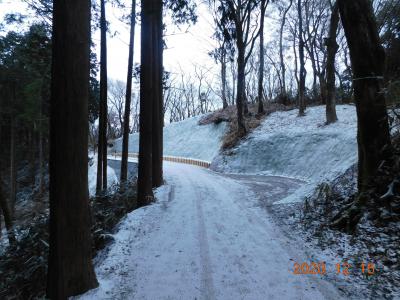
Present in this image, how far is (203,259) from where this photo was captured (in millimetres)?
4441

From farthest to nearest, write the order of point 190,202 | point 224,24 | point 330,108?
point 224,24 → point 330,108 → point 190,202

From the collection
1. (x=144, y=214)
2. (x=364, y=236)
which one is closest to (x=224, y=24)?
(x=144, y=214)

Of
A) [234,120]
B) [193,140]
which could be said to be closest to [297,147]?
[234,120]

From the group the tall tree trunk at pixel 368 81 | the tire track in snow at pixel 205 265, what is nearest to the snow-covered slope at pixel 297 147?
the tall tree trunk at pixel 368 81

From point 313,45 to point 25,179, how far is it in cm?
2934

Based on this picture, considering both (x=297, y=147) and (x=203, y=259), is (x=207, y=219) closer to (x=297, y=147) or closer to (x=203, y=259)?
(x=203, y=259)

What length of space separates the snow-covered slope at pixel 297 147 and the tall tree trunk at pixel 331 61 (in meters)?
0.68

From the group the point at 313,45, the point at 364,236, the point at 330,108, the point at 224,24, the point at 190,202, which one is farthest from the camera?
the point at 313,45

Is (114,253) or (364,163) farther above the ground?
(364,163)

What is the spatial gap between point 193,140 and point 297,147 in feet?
54.3

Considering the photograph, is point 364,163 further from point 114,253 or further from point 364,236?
point 114,253

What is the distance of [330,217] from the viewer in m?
5.50

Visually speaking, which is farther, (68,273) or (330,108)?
(330,108)

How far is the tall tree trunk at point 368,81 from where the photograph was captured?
16.3ft
